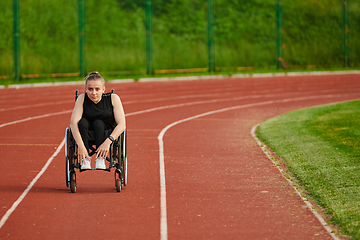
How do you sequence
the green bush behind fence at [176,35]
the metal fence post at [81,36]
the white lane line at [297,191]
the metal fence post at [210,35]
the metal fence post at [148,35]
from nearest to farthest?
the white lane line at [297,191] < the green bush behind fence at [176,35] < the metal fence post at [81,36] < the metal fence post at [148,35] < the metal fence post at [210,35]

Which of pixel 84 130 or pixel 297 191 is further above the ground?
pixel 84 130

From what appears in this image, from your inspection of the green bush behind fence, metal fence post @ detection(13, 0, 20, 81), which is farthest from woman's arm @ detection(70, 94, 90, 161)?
the green bush behind fence

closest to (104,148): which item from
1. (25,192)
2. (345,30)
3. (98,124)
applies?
(98,124)

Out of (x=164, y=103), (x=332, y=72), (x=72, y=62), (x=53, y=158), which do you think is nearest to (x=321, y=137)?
(x=53, y=158)

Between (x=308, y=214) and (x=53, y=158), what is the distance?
15.3 feet

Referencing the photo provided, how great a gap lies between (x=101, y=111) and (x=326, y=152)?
396 cm

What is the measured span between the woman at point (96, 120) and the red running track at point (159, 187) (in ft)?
A: 1.70

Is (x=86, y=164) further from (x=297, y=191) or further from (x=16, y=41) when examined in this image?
(x=16, y=41)

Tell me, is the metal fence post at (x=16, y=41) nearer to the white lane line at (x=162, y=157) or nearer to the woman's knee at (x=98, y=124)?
the white lane line at (x=162, y=157)

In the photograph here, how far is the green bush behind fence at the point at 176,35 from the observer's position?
95.9 feet

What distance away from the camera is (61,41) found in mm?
30016

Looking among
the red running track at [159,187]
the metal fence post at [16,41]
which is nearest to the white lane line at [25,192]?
the red running track at [159,187]

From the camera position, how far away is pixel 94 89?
297 inches

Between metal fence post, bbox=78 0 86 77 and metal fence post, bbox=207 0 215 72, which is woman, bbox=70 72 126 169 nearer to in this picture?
metal fence post, bbox=78 0 86 77
